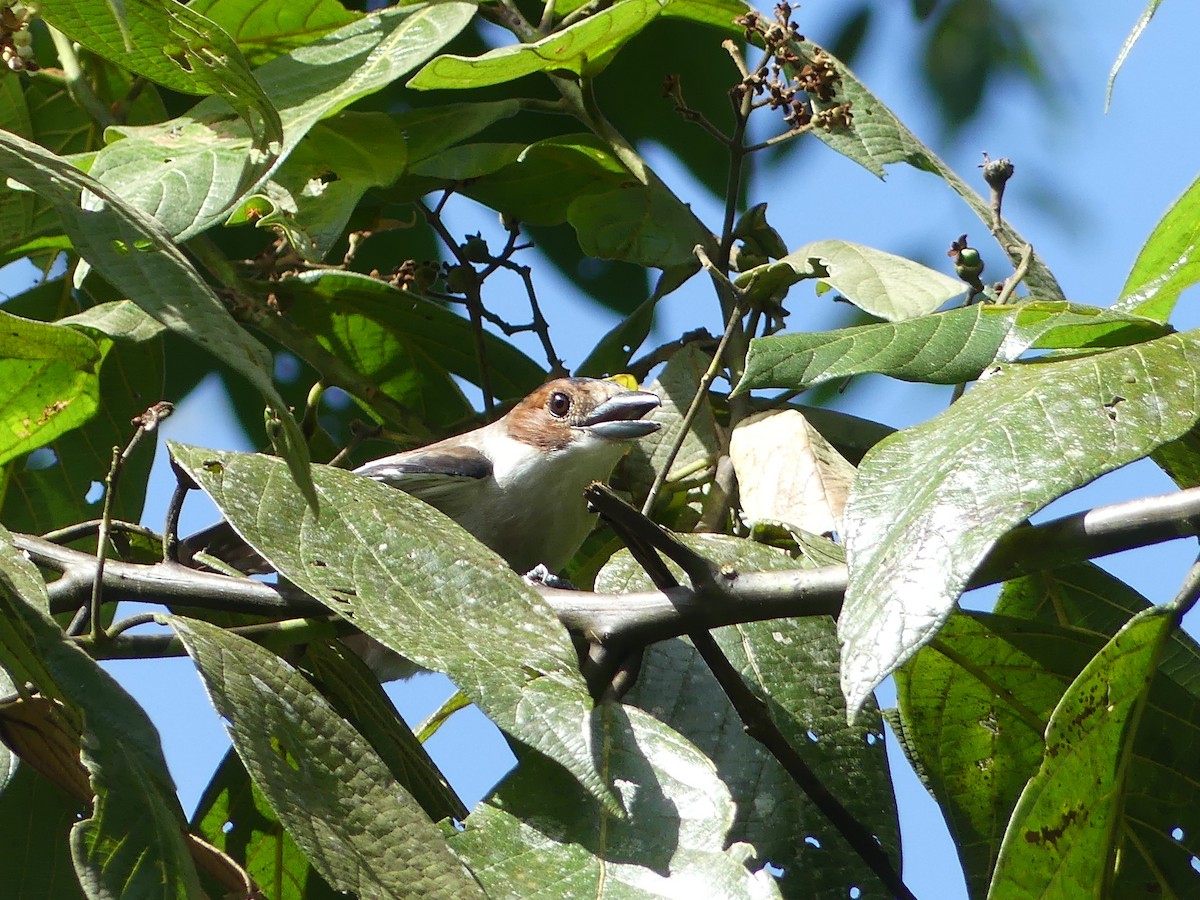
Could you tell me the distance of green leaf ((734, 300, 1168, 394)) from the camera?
171cm

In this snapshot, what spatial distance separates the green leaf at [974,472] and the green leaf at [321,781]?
508mm

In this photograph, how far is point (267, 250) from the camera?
9.38ft

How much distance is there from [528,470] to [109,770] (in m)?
2.12

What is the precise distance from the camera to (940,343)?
1797 mm

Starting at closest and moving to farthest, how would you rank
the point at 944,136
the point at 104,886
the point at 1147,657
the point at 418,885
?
1. the point at 104,886
2. the point at 418,885
3. the point at 1147,657
4. the point at 944,136

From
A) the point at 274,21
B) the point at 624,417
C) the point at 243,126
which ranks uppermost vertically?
the point at 274,21

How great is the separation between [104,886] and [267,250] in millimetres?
1793

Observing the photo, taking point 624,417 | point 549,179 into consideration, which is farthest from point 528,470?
point 549,179

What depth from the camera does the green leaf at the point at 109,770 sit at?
1310 mm

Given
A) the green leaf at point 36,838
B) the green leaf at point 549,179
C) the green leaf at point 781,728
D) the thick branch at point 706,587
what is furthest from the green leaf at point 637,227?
the green leaf at point 36,838

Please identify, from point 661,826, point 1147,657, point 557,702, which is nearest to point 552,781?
point 661,826

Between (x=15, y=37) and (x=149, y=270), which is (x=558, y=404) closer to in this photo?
(x=15, y=37)

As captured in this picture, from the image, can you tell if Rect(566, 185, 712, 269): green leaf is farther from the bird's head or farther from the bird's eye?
the bird's eye

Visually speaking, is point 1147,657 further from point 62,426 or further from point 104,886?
point 62,426
